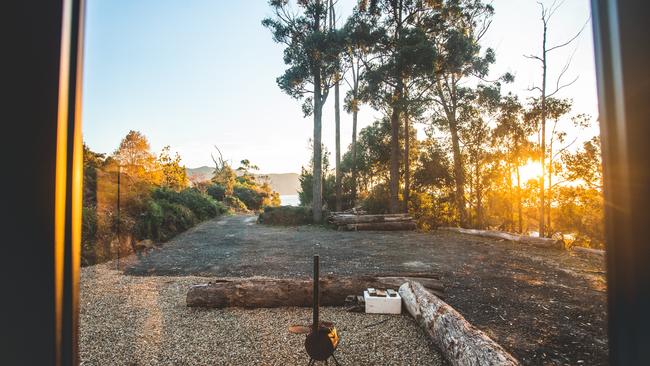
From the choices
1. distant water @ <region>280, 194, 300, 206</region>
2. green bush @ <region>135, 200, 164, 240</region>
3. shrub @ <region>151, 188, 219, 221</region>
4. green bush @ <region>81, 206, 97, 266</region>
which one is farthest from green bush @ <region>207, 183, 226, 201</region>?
green bush @ <region>81, 206, 97, 266</region>

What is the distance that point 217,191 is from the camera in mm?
25047

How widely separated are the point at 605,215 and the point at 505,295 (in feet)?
15.4

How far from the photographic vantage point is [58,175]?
66 centimetres

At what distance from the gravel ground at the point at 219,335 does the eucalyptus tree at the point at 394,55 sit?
11.5 m

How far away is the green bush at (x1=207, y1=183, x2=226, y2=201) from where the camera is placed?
24812 mm

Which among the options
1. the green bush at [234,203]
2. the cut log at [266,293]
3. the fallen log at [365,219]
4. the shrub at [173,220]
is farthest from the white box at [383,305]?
the green bush at [234,203]

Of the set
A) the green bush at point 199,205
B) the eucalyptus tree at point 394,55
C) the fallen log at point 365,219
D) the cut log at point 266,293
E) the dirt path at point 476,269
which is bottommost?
the dirt path at point 476,269

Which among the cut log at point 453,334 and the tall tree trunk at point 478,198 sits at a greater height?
the tall tree trunk at point 478,198

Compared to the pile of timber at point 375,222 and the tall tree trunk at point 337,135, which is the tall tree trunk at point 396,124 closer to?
the pile of timber at point 375,222

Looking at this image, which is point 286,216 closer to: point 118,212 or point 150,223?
point 150,223

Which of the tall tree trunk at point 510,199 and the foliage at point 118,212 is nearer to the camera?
the foliage at point 118,212

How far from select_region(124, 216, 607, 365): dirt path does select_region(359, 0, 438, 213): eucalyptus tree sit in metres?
5.97

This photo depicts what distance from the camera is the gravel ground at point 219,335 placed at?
109 inches

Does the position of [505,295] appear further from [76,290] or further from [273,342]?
[76,290]
